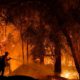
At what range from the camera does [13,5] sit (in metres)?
17.2

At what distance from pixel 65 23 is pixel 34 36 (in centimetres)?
152

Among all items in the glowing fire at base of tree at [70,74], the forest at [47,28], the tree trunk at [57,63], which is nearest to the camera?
the forest at [47,28]

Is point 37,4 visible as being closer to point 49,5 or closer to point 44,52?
point 49,5

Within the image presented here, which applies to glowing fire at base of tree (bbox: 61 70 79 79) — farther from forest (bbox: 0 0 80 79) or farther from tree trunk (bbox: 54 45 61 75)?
tree trunk (bbox: 54 45 61 75)

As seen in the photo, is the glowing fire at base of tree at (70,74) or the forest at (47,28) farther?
the glowing fire at base of tree at (70,74)

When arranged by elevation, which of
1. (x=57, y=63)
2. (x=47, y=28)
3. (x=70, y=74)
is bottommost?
(x=70, y=74)

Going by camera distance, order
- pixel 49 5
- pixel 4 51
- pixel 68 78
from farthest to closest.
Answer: pixel 4 51
pixel 68 78
pixel 49 5

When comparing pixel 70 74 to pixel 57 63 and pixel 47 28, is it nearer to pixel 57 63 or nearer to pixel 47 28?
pixel 57 63

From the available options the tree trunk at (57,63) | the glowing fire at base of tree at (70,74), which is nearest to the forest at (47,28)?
the tree trunk at (57,63)

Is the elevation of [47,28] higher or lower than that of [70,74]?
higher

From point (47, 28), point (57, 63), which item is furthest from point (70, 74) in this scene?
point (47, 28)

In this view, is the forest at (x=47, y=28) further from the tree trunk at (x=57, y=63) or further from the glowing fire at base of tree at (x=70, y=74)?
the glowing fire at base of tree at (x=70, y=74)

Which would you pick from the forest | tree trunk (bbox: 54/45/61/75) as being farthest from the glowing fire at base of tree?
tree trunk (bbox: 54/45/61/75)

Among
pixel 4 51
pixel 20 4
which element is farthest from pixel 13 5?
pixel 4 51
